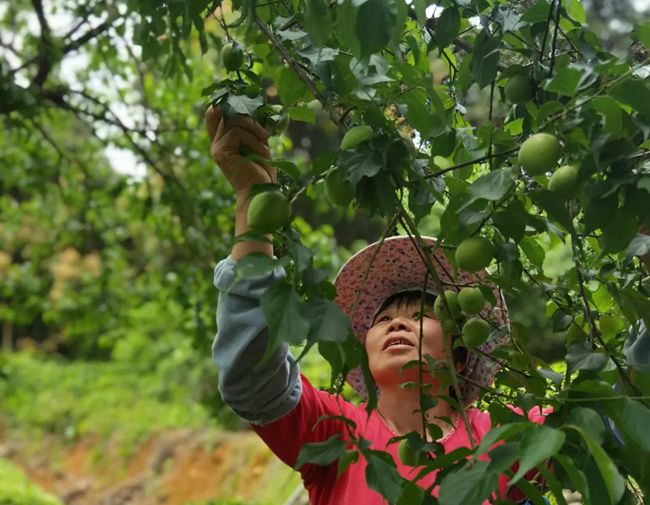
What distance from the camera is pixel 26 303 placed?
4.31 metres

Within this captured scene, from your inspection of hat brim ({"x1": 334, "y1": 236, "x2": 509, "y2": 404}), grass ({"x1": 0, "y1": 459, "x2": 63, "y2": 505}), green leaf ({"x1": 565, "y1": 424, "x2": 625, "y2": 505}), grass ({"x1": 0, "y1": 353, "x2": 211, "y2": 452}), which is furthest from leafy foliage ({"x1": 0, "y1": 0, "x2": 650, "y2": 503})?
grass ({"x1": 0, "y1": 353, "x2": 211, "y2": 452})

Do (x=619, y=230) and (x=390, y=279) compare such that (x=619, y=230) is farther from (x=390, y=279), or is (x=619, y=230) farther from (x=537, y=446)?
(x=390, y=279)

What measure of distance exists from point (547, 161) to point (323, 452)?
33 cm

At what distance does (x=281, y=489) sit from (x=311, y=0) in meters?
4.58

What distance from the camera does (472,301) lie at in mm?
929

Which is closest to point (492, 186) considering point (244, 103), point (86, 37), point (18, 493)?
point (244, 103)

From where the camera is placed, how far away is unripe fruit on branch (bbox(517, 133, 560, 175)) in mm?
767

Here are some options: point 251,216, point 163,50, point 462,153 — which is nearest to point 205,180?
point 163,50

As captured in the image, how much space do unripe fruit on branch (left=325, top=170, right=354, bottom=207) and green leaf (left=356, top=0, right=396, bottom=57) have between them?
15cm

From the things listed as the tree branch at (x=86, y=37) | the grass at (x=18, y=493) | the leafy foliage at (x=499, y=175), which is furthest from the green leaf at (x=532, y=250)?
the grass at (x=18, y=493)

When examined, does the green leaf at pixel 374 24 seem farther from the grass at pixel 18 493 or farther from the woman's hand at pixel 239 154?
the grass at pixel 18 493

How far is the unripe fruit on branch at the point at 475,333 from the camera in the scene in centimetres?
97

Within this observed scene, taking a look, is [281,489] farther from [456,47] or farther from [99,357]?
[99,357]

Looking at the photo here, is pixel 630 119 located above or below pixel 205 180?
below
